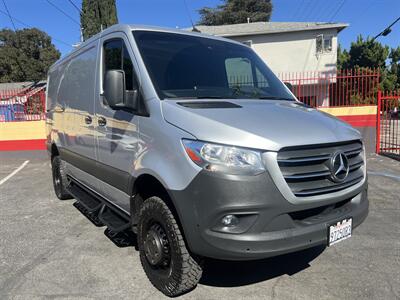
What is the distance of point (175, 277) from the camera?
10.9 feet

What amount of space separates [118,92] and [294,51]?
25.2m

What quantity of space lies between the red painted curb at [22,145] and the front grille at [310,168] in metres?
11.0

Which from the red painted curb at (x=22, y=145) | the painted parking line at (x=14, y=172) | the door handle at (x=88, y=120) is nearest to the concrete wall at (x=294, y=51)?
the red painted curb at (x=22, y=145)

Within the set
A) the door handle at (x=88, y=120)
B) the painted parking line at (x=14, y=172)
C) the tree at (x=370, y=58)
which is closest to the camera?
the door handle at (x=88, y=120)

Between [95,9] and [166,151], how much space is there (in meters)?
24.7

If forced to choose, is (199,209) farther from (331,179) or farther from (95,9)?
(95,9)

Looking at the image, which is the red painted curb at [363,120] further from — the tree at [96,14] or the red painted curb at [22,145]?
the tree at [96,14]

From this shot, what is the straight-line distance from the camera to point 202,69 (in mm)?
4145

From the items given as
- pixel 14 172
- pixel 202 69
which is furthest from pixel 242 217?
pixel 14 172

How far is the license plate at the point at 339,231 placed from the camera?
10.5ft

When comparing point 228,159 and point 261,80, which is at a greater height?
point 261,80

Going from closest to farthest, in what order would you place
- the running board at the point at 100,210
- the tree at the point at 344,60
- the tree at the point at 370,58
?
the running board at the point at 100,210
the tree at the point at 370,58
the tree at the point at 344,60

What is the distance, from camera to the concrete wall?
26.6m

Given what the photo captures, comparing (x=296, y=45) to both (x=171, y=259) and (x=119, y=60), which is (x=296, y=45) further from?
(x=171, y=259)
